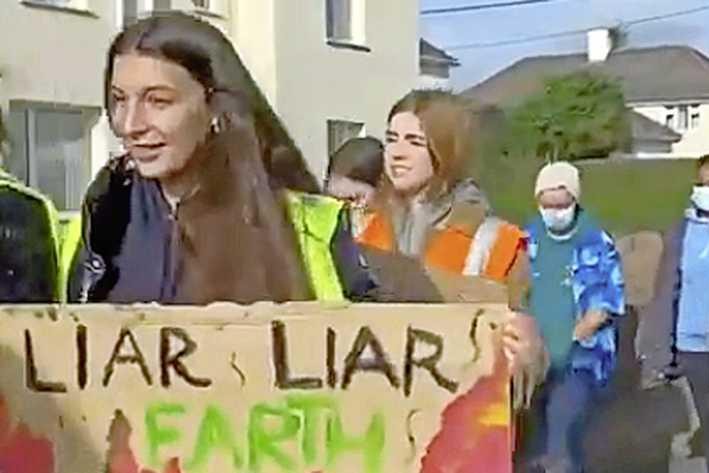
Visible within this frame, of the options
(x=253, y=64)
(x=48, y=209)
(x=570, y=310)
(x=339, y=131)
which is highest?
(x=253, y=64)

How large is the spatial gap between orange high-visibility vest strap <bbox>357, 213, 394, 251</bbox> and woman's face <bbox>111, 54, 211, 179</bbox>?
230 cm

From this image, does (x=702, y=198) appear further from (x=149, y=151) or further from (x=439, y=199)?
(x=149, y=151)

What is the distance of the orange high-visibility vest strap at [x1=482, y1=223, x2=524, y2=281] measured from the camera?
562 centimetres

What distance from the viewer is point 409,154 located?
18.4 feet

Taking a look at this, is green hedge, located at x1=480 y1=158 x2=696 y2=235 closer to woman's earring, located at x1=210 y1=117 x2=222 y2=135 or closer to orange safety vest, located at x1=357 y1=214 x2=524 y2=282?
orange safety vest, located at x1=357 y1=214 x2=524 y2=282

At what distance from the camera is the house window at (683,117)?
292 ft

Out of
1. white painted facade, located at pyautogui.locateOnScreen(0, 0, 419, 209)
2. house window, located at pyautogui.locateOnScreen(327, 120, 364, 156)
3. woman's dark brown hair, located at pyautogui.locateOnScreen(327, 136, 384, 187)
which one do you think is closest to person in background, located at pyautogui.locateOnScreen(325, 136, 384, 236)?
woman's dark brown hair, located at pyautogui.locateOnScreen(327, 136, 384, 187)

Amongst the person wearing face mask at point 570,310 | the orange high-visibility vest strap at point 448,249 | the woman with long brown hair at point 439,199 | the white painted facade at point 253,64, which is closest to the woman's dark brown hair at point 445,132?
the woman with long brown hair at point 439,199

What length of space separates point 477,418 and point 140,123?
2.80 ft

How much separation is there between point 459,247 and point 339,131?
66.8 ft

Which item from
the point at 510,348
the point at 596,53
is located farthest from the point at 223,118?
the point at 596,53

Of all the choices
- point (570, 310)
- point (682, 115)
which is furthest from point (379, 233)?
point (682, 115)

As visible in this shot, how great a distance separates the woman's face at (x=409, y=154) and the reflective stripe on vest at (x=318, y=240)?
1.94 metres

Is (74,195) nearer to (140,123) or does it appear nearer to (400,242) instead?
(400,242)
